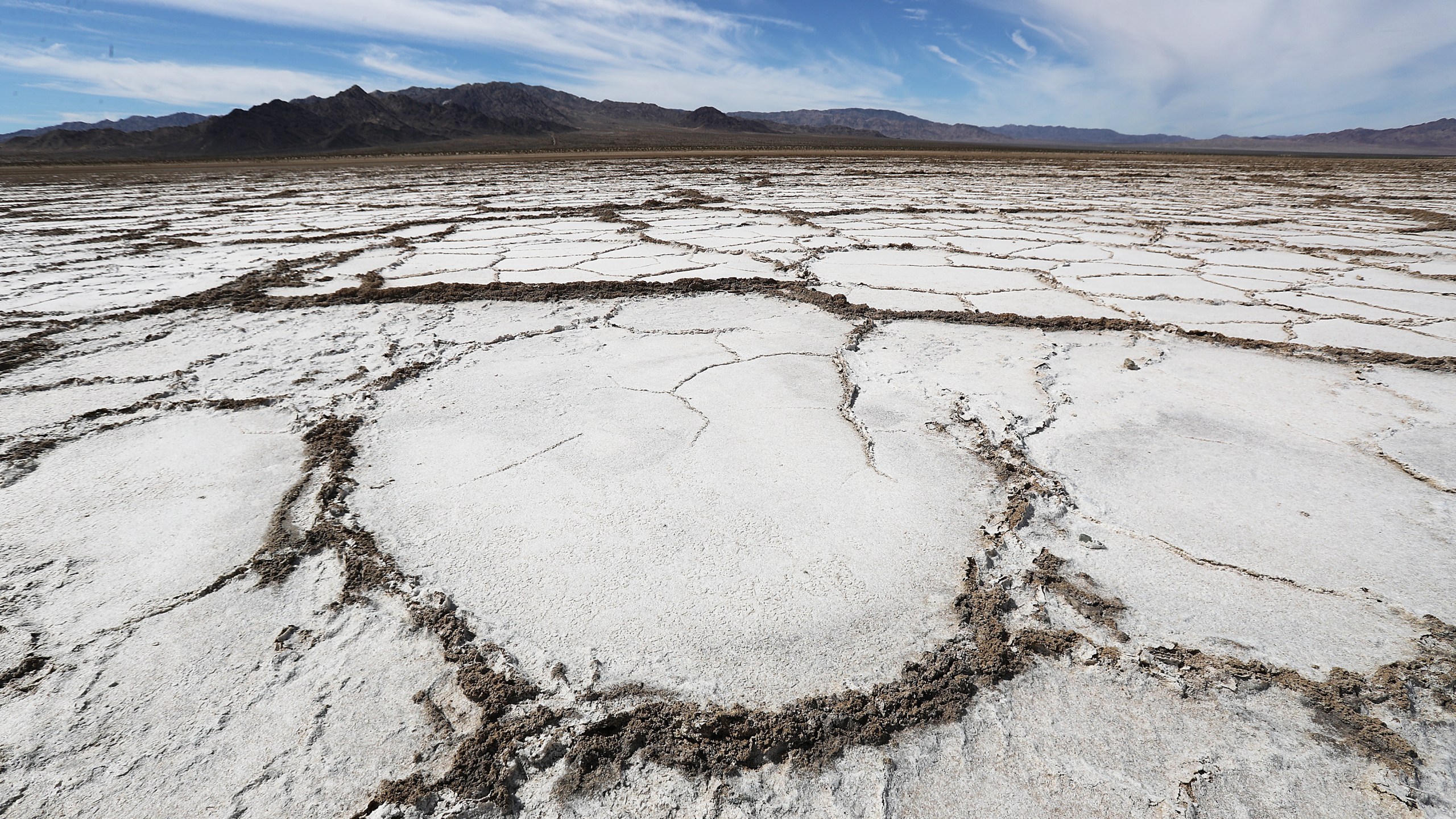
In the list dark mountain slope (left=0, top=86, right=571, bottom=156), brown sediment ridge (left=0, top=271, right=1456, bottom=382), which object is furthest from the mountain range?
brown sediment ridge (left=0, top=271, right=1456, bottom=382)

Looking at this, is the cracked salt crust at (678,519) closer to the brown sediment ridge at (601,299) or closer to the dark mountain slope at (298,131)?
the brown sediment ridge at (601,299)

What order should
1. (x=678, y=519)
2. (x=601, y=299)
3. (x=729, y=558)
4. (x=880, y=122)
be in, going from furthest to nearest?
(x=880, y=122)
(x=601, y=299)
(x=678, y=519)
(x=729, y=558)

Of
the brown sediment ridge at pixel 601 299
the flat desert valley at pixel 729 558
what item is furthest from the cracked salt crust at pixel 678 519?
the brown sediment ridge at pixel 601 299

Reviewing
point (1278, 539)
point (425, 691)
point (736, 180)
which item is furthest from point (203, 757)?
point (736, 180)

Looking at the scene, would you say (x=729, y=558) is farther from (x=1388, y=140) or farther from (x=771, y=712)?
(x=1388, y=140)

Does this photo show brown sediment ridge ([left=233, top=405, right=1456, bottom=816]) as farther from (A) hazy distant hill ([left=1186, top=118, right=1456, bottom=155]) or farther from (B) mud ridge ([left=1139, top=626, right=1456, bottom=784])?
(A) hazy distant hill ([left=1186, top=118, right=1456, bottom=155])

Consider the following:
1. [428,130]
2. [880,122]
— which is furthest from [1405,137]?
[428,130]
